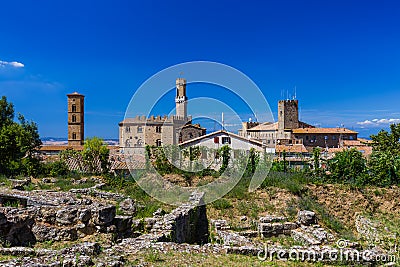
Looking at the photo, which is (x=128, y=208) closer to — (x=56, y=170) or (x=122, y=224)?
(x=122, y=224)

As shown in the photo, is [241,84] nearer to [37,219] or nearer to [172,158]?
[37,219]

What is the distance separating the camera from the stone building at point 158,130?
4828 cm

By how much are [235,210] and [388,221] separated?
7.20 m

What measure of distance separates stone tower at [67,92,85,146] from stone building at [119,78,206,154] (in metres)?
15.9

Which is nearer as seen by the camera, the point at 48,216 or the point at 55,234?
the point at 55,234

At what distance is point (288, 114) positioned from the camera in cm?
7219

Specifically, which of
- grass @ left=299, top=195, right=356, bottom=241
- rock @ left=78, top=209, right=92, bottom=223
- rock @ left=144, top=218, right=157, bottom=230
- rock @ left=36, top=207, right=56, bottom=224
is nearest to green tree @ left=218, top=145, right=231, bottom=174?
grass @ left=299, top=195, right=356, bottom=241

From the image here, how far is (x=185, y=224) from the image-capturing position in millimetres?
12812

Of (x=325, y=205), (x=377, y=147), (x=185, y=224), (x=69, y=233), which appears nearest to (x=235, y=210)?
(x=185, y=224)

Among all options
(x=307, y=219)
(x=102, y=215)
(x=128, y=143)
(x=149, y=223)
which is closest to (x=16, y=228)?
(x=102, y=215)

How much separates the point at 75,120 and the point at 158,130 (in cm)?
2436

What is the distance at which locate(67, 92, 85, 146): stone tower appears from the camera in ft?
232

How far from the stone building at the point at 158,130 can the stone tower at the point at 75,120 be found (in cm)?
1590

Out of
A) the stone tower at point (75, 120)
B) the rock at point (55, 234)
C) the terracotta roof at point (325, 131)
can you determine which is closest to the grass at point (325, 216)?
the rock at point (55, 234)
